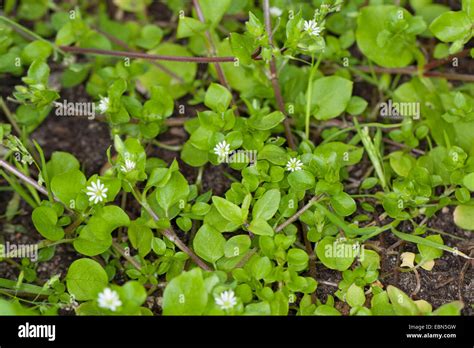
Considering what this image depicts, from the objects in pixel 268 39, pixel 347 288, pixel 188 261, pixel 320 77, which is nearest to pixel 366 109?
pixel 320 77

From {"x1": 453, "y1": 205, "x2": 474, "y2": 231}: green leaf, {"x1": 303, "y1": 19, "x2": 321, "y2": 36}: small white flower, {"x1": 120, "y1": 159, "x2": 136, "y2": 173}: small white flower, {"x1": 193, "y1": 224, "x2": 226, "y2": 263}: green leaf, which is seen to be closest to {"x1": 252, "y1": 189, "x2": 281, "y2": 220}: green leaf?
{"x1": 193, "y1": 224, "x2": 226, "y2": 263}: green leaf

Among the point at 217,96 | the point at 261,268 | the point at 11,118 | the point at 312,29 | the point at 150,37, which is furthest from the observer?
the point at 150,37

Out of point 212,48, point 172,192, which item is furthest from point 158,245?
point 212,48

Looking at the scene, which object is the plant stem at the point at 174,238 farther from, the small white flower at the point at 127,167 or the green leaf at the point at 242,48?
the green leaf at the point at 242,48

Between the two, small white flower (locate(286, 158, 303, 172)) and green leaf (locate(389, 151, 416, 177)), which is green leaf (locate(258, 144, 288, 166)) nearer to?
small white flower (locate(286, 158, 303, 172))

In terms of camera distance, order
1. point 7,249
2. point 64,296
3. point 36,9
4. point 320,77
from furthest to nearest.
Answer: point 36,9 → point 320,77 → point 7,249 → point 64,296

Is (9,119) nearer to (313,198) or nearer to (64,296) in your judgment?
(64,296)

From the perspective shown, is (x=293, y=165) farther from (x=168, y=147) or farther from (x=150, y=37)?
(x=150, y=37)
